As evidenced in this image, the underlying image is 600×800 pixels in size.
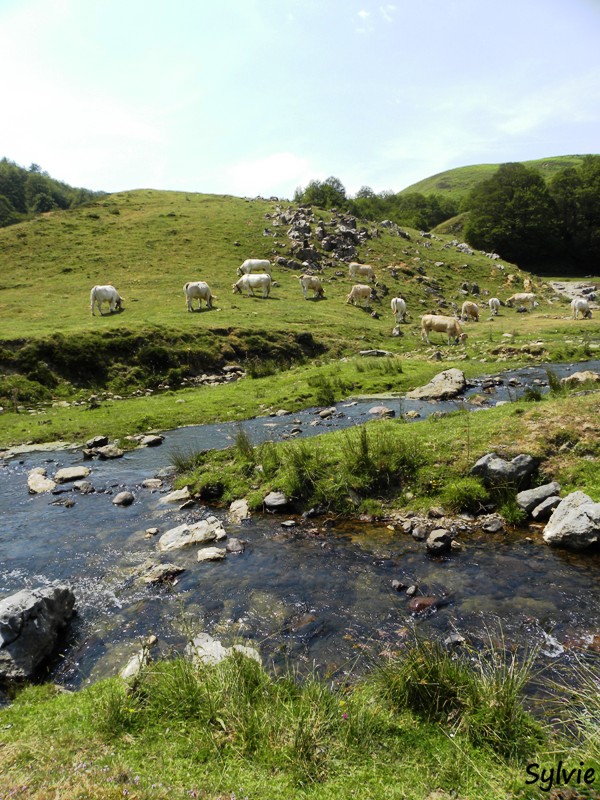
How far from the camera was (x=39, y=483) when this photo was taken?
50.2 feet

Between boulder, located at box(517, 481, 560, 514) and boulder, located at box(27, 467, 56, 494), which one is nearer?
boulder, located at box(517, 481, 560, 514)

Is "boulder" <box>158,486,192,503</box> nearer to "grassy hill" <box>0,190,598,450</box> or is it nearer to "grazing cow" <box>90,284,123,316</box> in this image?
"grassy hill" <box>0,190,598,450</box>

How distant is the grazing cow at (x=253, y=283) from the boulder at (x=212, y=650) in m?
40.5

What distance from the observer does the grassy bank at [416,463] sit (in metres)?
11.5

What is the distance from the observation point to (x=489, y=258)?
73500mm

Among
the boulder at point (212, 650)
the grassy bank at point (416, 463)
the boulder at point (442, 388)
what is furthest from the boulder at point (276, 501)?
the boulder at point (442, 388)

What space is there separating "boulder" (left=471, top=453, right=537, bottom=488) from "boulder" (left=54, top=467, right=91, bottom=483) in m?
12.8

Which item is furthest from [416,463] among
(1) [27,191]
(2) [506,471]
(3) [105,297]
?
(1) [27,191]

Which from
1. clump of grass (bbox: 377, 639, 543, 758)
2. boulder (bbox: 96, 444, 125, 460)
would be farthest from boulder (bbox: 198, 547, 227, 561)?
boulder (bbox: 96, 444, 125, 460)

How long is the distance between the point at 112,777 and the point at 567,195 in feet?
364

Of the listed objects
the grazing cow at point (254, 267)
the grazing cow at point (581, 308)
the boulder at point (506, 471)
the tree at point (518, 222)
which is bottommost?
the boulder at point (506, 471)

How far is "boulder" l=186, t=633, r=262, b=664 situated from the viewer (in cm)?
628

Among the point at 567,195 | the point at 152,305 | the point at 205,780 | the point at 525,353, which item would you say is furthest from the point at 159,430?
the point at 567,195

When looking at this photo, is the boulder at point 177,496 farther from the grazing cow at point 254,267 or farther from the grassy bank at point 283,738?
the grazing cow at point 254,267
